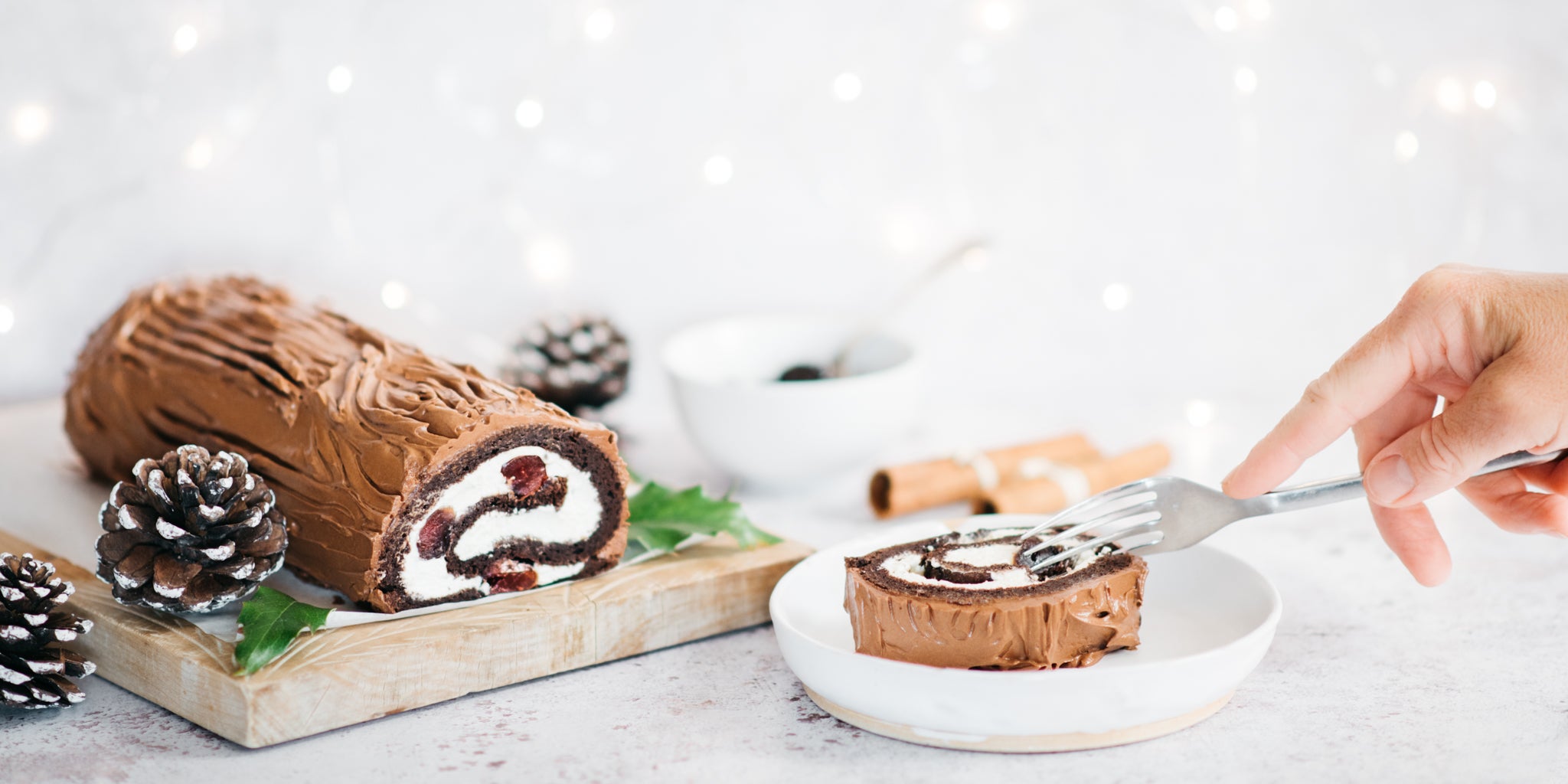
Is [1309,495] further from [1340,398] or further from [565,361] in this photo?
[565,361]

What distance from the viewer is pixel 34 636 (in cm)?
110

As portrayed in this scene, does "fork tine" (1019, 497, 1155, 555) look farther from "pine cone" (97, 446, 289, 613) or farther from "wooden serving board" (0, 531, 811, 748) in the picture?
"pine cone" (97, 446, 289, 613)

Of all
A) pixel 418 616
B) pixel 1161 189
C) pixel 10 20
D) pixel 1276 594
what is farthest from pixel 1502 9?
pixel 10 20

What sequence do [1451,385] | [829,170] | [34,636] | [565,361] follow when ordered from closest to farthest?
1. [34,636]
2. [1451,385]
3. [565,361]
4. [829,170]

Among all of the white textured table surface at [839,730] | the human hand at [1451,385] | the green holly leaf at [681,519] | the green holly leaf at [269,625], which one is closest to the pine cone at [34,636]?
the white textured table surface at [839,730]

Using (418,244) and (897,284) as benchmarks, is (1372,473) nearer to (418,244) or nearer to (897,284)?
(897,284)

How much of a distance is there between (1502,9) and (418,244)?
5.42ft

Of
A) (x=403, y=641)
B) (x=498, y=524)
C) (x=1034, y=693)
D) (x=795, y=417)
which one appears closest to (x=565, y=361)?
(x=795, y=417)

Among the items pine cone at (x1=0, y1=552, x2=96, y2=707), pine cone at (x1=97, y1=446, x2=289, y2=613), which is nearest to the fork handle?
pine cone at (x1=97, y1=446, x2=289, y2=613)

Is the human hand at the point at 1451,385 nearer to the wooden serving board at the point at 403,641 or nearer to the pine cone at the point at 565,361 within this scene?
the wooden serving board at the point at 403,641

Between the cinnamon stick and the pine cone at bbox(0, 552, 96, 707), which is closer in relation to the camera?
the pine cone at bbox(0, 552, 96, 707)

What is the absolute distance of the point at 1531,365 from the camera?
104 cm

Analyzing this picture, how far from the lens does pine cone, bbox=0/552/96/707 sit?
108cm

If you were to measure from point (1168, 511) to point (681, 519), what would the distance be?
51 centimetres
